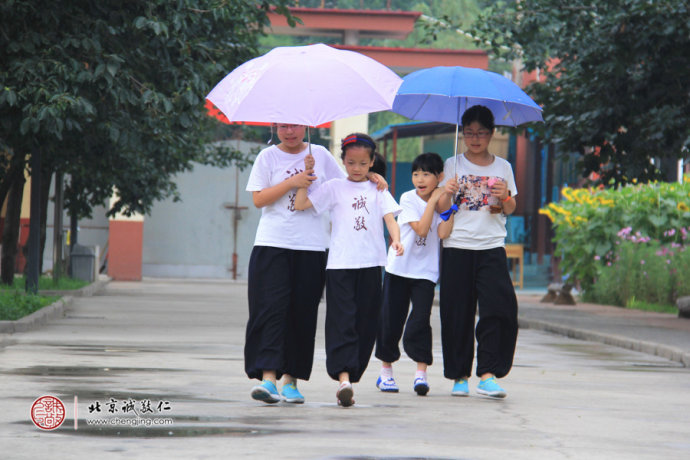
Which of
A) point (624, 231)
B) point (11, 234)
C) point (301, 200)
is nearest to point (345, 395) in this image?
point (301, 200)

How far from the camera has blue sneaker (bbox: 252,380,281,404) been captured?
8242mm

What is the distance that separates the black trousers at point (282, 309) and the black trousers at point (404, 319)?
1.05 metres

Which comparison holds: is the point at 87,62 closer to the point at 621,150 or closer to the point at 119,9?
the point at 119,9

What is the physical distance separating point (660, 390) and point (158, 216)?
35.0 m

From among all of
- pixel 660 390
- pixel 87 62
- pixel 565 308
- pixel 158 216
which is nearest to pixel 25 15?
pixel 87 62

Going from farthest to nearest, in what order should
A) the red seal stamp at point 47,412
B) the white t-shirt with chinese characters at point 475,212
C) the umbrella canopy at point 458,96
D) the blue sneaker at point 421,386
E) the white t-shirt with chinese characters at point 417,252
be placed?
1. the white t-shirt with chinese characters at point 417,252
2. the blue sneaker at point 421,386
3. the umbrella canopy at point 458,96
4. the white t-shirt with chinese characters at point 475,212
5. the red seal stamp at point 47,412

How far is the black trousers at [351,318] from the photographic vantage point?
8.31 m

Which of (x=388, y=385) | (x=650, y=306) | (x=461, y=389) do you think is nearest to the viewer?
(x=461, y=389)

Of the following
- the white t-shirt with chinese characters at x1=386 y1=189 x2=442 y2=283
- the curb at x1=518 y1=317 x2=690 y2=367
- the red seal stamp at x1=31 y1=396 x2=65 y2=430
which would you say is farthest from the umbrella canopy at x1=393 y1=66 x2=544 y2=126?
the curb at x1=518 y1=317 x2=690 y2=367

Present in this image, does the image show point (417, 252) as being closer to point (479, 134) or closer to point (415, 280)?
point (415, 280)

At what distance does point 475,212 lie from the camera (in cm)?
902

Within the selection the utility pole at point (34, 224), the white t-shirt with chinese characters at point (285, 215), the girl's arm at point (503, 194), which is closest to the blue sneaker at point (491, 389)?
the girl's arm at point (503, 194)

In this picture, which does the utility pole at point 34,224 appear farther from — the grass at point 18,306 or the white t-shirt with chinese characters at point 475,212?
the white t-shirt with chinese characters at point 475,212

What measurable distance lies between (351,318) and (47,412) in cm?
197
